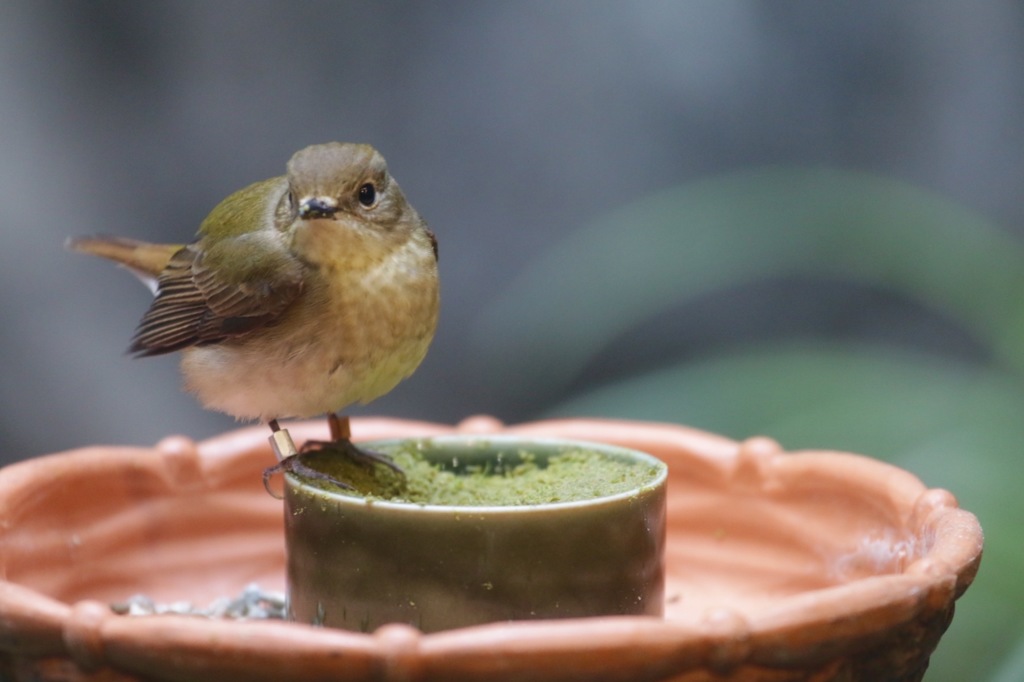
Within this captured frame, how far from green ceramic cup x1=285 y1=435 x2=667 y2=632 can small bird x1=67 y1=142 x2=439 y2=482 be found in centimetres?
26

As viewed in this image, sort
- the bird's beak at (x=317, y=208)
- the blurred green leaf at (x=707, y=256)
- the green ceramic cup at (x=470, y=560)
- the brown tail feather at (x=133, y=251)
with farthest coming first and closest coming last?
1. the blurred green leaf at (x=707, y=256)
2. the brown tail feather at (x=133, y=251)
3. the bird's beak at (x=317, y=208)
4. the green ceramic cup at (x=470, y=560)

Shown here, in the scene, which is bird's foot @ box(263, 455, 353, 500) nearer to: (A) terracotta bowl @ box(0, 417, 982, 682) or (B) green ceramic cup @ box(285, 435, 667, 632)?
(B) green ceramic cup @ box(285, 435, 667, 632)

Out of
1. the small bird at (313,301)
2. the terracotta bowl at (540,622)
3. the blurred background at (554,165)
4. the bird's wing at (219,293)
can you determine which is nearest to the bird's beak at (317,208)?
the small bird at (313,301)

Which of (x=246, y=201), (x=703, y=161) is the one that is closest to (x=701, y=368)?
(x=703, y=161)

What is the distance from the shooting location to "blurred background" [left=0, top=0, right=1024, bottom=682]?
3289 millimetres

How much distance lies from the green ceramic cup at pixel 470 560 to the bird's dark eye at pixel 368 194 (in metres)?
0.52

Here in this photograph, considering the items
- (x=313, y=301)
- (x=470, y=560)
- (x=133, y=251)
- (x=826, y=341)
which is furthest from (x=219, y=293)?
(x=826, y=341)

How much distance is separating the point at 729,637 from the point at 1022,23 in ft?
8.98

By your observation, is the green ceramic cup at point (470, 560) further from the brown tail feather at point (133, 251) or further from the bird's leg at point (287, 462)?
the brown tail feather at point (133, 251)

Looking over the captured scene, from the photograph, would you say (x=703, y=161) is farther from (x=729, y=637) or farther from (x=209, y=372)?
(x=729, y=637)

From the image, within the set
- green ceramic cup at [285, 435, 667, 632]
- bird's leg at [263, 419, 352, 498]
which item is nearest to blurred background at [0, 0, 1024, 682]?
bird's leg at [263, 419, 352, 498]

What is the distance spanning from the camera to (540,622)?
124 centimetres

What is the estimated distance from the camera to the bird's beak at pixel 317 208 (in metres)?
1.73

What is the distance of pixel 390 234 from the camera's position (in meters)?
1.92
